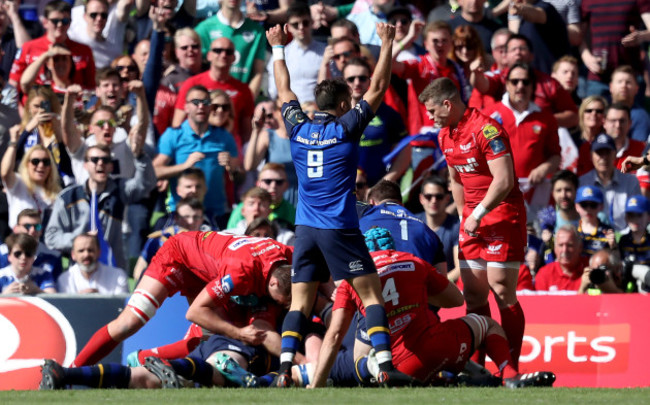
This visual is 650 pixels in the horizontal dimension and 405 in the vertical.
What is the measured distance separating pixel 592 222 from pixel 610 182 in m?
1.31

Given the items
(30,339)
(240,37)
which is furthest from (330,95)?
(240,37)

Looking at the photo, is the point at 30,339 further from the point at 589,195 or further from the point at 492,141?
the point at 589,195

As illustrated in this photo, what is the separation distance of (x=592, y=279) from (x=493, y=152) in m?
1.98

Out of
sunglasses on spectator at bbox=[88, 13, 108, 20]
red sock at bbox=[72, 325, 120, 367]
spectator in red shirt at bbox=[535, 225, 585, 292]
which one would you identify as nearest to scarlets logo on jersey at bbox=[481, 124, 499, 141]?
spectator in red shirt at bbox=[535, 225, 585, 292]

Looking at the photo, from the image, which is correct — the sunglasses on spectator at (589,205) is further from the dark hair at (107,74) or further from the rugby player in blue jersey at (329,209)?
the dark hair at (107,74)

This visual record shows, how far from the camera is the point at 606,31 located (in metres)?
15.2

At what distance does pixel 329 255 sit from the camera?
8.38m

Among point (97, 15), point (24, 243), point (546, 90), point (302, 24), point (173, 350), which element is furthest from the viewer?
point (97, 15)

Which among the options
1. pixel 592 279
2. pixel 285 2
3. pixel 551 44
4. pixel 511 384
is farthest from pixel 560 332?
pixel 285 2

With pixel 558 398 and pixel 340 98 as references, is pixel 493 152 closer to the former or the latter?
pixel 340 98

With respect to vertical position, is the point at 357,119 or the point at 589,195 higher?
the point at 357,119

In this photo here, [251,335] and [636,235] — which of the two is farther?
[636,235]

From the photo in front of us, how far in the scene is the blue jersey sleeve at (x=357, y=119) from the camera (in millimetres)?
8352

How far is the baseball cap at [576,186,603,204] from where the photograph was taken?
12.1m
